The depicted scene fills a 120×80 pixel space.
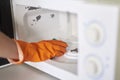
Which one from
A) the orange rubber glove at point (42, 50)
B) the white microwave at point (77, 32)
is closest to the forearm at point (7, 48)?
the orange rubber glove at point (42, 50)

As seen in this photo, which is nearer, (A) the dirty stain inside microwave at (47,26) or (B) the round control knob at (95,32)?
(B) the round control knob at (95,32)

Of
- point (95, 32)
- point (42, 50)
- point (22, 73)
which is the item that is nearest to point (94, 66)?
point (95, 32)

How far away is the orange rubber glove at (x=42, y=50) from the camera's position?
2.48 ft

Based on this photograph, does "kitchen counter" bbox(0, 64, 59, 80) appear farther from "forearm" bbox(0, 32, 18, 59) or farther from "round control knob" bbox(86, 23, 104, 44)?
"round control knob" bbox(86, 23, 104, 44)

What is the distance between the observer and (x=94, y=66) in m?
0.54

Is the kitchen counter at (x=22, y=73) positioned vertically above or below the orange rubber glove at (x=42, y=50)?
below

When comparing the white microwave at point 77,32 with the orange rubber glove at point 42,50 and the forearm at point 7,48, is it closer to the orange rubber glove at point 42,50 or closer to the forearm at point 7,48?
the orange rubber glove at point 42,50

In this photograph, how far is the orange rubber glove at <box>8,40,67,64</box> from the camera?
76cm

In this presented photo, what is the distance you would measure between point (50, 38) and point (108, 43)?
40 cm

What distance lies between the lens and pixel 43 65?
2.70 feet

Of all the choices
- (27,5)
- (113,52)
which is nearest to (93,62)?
(113,52)

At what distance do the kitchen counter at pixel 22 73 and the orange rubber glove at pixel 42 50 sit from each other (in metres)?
0.11

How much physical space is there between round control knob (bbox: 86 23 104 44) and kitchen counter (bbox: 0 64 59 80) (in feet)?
1.17

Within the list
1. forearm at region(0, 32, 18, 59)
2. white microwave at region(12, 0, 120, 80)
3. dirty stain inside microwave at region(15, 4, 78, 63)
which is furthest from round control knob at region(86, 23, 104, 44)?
forearm at region(0, 32, 18, 59)
